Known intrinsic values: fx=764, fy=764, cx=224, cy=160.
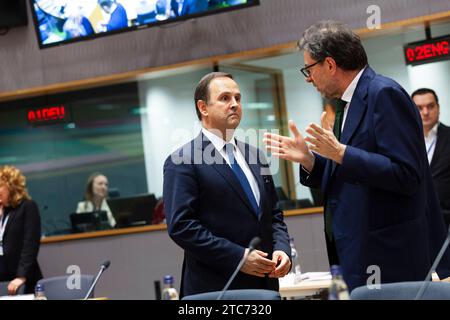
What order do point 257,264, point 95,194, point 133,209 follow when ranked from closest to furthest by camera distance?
point 257,264, point 133,209, point 95,194

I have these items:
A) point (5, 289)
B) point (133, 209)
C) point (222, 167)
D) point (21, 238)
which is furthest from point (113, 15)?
point (222, 167)

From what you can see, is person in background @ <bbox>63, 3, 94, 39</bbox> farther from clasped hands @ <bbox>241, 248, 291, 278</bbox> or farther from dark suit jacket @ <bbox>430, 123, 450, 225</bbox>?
clasped hands @ <bbox>241, 248, 291, 278</bbox>

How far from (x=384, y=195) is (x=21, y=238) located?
4501 millimetres

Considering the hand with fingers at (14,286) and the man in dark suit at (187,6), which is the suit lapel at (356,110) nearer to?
the hand with fingers at (14,286)

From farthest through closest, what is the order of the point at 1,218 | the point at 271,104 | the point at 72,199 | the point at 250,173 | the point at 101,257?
1. the point at 72,199
2. the point at 101,257
3. the point at 271,104
4. the point at 1,218
5. the point at 250,173

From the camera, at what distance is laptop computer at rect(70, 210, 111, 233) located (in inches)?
318

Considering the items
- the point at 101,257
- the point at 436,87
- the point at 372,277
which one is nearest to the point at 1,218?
the point at 101,257

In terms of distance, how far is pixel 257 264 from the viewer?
3104mm

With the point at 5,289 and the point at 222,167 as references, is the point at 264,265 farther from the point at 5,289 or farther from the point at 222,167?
the point at 5,289

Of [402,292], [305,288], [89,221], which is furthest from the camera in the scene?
[89,221]

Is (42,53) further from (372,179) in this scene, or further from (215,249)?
(372,179)

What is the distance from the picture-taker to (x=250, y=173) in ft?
11.2

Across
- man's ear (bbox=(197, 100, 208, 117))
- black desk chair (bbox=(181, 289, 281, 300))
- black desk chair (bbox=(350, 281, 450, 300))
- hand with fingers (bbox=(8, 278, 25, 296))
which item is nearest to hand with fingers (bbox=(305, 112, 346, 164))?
black desk chair (bbox=(350, 281, 450, 300))

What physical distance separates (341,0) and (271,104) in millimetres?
1246
